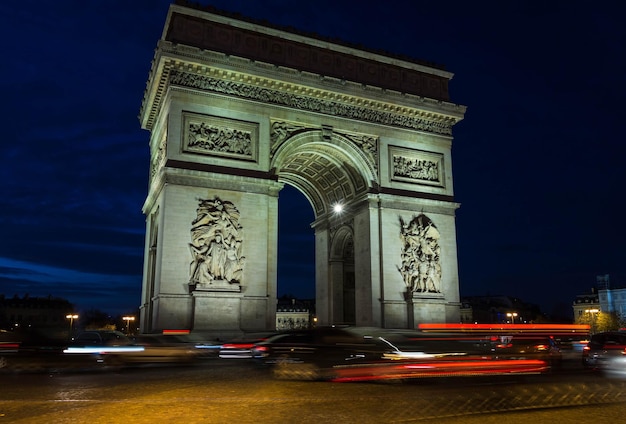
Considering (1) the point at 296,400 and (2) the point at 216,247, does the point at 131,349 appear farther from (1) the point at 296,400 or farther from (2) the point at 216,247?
(1) the point at 296,400

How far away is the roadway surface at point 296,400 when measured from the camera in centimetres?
829

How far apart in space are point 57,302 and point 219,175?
100672 millimetres

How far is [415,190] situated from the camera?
30172mm

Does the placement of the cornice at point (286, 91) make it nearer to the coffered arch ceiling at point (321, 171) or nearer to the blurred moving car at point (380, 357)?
the coffered arch ceiling at point (321, 171)

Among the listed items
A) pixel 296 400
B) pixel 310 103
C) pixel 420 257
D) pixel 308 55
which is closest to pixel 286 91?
pixel 310 103

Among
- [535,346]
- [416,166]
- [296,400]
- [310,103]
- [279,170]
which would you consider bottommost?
[296,400]

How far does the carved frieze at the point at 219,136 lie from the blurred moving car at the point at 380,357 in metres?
13.9

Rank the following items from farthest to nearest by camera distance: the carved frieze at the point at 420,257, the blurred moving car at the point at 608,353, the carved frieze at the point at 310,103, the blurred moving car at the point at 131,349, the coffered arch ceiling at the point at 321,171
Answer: the carved frieze at the point at 420,257, the coffered arch ceiling at the point at 321,171, the carved frieze at the point at 310,103, the blurred moving car at the point at 131,349, the blurred moving car at the point at 608,353

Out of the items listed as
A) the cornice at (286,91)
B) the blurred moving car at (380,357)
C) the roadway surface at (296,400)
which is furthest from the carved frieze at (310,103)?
the blurred moving car at (380,357)

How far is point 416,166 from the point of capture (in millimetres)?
30703

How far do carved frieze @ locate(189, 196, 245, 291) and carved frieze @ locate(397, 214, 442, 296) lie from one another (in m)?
8.72

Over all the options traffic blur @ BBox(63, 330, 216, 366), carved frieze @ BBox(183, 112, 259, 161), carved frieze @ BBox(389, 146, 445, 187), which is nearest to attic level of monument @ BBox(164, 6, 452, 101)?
carved frieze @ BBox(183, 112, 259, 161)

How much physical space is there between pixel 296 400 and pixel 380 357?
3.01 metres

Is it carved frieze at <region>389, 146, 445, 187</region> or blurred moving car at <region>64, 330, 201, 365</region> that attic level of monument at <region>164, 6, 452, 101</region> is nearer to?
carved frieze at <region>389, 146, 445, 187</region>
